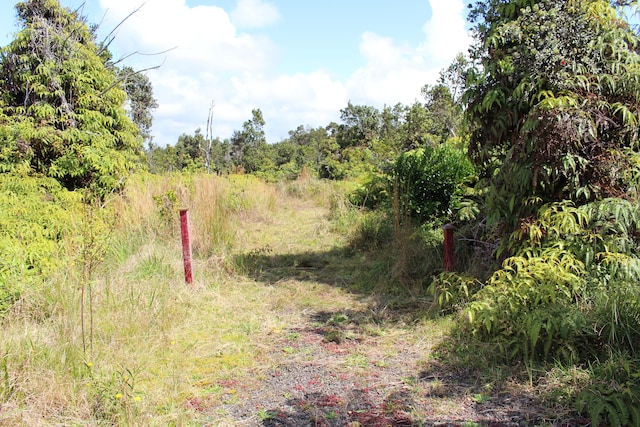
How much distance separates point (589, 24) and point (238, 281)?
435cm

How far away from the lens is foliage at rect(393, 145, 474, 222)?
6133mm

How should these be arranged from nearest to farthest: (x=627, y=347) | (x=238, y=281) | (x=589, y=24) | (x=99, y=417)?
(x=99, y=417), (x=627, y=347), (x=589, y=24), (x=238, y=281)

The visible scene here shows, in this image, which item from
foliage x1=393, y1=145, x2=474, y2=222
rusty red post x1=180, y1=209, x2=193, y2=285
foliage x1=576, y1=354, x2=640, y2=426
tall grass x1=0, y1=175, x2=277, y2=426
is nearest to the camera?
foliage x1=576, y1=354, x2=640, y2=426

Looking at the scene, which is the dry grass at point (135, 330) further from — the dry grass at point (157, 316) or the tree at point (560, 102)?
the tree at point (560, 102)

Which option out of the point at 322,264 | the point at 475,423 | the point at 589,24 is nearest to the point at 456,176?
the point at 322,264

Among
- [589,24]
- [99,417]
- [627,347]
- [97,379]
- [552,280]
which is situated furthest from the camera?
[589,24]

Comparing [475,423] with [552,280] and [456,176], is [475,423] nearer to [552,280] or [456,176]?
[552,280]

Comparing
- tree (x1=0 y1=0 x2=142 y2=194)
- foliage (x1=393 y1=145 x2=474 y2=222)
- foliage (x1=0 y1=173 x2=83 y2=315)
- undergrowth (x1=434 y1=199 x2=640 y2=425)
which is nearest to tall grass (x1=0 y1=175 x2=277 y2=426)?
foliage (x1=0 y1=173 x2=83 y2=315)

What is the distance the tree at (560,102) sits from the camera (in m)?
3.56

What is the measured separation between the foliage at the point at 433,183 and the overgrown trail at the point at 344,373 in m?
1.44

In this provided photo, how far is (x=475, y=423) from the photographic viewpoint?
251 centimetres

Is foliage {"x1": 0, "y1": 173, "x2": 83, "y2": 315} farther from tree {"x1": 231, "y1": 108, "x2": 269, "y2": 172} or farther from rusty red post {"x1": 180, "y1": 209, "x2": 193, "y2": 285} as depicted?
tree {"x1": 231, "y1": 108, "x2": 269, "y2": 172}

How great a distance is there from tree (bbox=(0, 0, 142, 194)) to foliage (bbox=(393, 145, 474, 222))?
385cm

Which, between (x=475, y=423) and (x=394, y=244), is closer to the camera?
(x=475, y=423)
